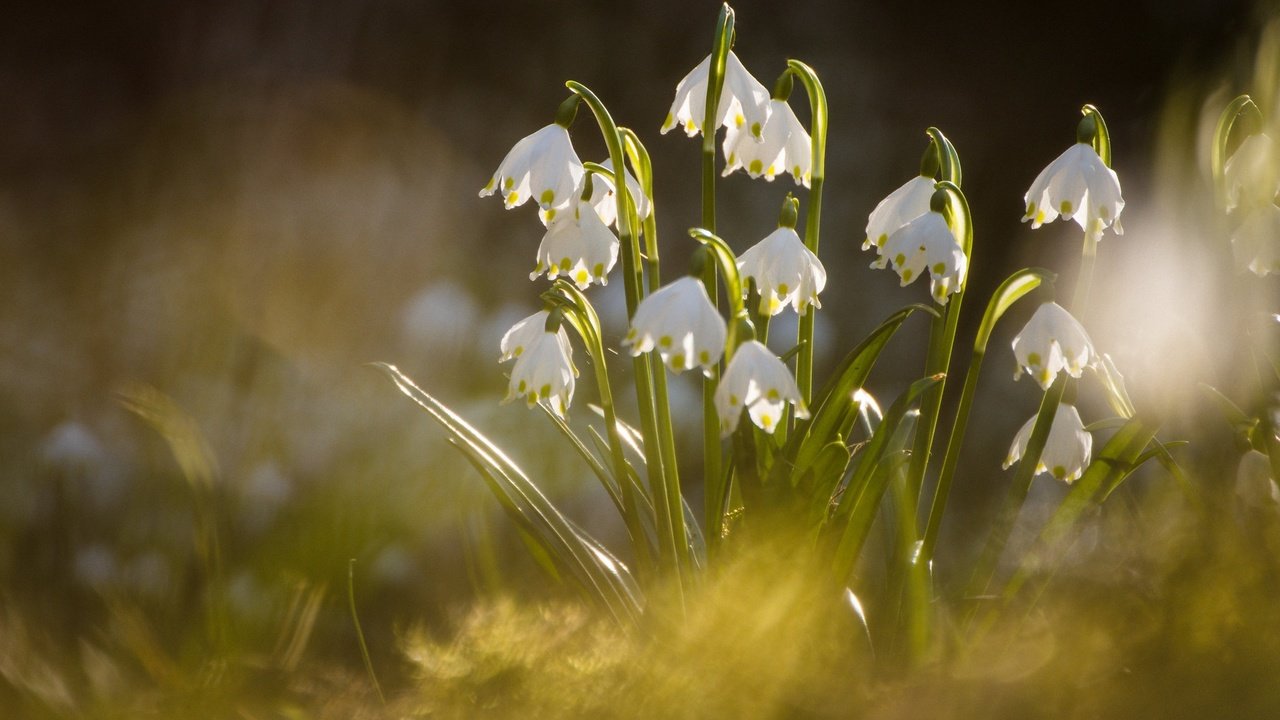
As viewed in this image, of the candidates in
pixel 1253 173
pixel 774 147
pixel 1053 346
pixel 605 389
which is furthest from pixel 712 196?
pixel 1253 173

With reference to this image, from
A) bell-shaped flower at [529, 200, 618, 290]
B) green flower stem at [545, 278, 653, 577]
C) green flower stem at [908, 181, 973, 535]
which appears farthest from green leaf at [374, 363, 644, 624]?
green flower stem at [908, 181, 973, 535]

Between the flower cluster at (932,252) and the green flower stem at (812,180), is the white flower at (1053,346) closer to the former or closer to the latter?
the flower cluster at (932,252)

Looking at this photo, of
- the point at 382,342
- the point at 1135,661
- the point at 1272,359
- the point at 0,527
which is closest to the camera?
the point at 1135,661

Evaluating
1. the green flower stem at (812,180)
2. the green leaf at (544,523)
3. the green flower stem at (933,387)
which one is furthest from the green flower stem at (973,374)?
the green leaf at (544,523)

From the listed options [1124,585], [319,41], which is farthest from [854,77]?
[1124,585]

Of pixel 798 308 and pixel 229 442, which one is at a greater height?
pixel 798 308

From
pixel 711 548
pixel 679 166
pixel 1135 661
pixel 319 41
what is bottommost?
pixel 711 548

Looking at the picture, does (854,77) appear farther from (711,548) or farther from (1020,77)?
(711,548)

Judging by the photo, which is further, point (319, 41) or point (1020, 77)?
point (1020, 77)
